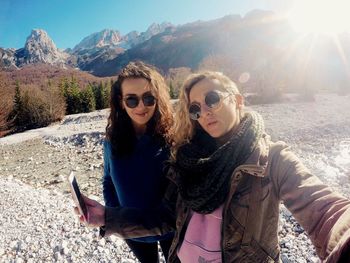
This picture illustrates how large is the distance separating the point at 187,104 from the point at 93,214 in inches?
33.9

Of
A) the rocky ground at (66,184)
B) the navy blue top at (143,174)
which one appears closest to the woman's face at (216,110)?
the navy blue top at (143,174)

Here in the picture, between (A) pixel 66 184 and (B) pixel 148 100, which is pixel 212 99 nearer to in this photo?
(B) pixel 148 100

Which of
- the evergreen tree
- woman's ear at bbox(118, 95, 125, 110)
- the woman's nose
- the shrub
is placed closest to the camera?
the woman's nose

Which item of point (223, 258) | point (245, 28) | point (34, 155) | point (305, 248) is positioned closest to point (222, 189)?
point (223, 258)

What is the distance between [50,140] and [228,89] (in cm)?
1660

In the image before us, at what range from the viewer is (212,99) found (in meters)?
1.70

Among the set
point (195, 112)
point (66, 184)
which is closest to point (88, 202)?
point (195, 112)

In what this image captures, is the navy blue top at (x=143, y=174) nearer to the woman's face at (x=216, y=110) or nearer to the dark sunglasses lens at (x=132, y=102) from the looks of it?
the dark sunglasses lens at (x=132, y=102)

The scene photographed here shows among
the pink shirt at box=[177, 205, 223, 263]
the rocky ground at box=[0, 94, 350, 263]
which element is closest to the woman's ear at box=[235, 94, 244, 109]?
the pink shirt at box=[177, 205, 223, 263]

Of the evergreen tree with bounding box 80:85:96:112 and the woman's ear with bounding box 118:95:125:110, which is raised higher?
the woman's ear with bounding box 118:95:125:110

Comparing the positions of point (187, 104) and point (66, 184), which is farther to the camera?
point (66, 184)

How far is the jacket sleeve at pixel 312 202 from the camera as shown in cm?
104

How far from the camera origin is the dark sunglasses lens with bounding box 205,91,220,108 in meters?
1.68

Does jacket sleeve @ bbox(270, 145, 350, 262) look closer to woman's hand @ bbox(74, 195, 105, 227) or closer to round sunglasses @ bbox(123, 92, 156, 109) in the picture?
woman's hand @ bbox(74, 195, 105, 227)
